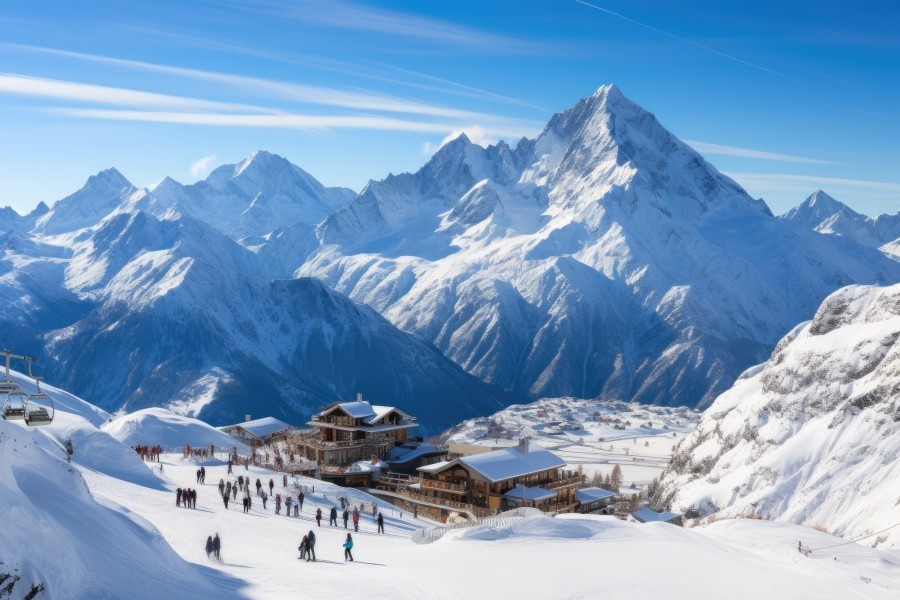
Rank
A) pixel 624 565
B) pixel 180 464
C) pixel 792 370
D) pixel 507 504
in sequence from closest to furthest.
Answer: pixel 624 565 → pixel 180 464 → pixel 507 504 → pixel 792 370

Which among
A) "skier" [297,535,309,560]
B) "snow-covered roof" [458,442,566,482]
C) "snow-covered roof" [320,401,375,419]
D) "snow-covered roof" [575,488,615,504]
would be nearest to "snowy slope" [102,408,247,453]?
"snow-covered roof" [320,401,375,419]

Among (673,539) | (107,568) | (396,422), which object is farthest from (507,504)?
(107,568)

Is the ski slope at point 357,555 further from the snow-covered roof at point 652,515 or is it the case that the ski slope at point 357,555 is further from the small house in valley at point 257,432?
the small house in valley at point 257,432

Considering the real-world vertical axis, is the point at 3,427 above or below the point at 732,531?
above

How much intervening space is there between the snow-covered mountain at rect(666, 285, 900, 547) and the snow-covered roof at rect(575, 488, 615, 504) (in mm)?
10720

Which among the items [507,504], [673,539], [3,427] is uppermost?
[3,427]

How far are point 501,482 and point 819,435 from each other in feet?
131

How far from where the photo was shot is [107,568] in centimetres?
2906

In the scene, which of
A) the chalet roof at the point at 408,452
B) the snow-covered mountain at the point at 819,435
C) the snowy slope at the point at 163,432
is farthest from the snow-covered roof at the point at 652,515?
the snowy slope at the point at 163,432

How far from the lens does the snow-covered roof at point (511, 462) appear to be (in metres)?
85.2

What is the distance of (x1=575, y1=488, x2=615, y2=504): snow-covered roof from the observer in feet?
319

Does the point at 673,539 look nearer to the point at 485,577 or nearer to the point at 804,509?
the point at 485,577

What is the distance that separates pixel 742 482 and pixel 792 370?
18.5 m

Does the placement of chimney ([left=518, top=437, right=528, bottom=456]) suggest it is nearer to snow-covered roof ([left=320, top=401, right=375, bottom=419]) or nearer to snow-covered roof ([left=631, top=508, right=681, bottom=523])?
snow-covered roof ([left=631, top=508, right=681, bottom=523])
